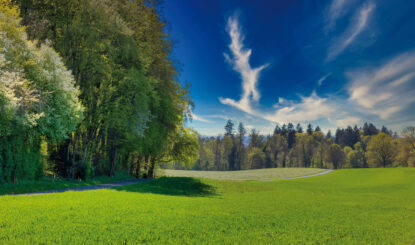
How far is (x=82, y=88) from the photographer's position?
17.0 metres

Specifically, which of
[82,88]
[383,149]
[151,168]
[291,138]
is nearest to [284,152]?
[291,138]

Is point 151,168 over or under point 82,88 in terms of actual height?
under

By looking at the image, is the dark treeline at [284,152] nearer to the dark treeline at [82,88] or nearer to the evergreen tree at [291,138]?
the evergreen tree at [291,138]

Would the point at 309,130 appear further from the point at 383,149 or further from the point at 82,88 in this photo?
the point at 82,88

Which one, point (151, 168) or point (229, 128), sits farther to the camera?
point (229, 128)

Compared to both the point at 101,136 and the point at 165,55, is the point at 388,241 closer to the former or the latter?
the point at 101,136

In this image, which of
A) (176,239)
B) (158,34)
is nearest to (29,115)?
(176,239)

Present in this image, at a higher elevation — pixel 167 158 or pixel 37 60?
pixel 37 60

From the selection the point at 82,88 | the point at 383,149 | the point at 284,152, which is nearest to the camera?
the point at 82,88

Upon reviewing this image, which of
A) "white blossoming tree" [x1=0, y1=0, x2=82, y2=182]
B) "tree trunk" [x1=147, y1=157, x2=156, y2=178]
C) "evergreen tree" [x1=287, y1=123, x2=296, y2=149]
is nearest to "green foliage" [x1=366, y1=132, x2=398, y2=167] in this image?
"evergreen tree" [x1=287, y1=123, x2=296, y2=149]

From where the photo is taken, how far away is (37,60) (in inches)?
469

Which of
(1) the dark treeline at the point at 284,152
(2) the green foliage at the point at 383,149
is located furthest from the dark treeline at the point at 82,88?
Answer: (2) the green foliage at the point at 383,149

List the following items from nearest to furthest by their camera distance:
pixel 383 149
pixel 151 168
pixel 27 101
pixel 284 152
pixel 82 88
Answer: pixel 27 101 < pixel 82 88 < pixel 151 168 < pixel 383 149 < pixel 284 152

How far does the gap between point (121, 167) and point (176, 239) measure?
25.8 meters
